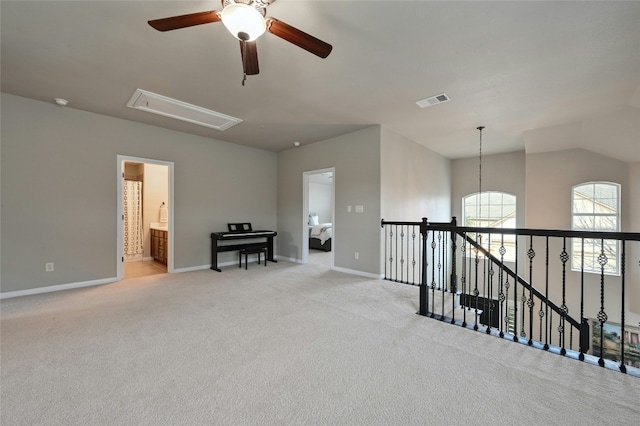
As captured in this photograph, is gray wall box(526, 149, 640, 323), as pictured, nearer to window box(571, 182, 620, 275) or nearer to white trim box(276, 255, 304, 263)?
window box(571, 182, 620, 275)

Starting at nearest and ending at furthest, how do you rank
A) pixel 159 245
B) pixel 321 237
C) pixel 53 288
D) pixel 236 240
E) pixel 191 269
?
pixel 53 288, pixel 191 269, pixel 236 240, pixel 159 245, pixel 321 237

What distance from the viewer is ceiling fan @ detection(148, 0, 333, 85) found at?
160 centimetres

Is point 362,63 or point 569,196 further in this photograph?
point 569,196

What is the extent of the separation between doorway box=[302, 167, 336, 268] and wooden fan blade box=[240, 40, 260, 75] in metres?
3.17

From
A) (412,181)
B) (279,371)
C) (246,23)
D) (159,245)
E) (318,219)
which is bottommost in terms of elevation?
(279,371)

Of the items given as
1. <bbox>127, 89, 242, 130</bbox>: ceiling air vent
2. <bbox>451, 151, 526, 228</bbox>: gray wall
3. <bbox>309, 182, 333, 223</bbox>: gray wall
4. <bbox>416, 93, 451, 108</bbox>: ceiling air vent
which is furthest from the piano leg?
<bbox>451, 151, 526, 228</bbox>: gray wall

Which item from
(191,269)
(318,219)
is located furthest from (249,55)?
(318,219)

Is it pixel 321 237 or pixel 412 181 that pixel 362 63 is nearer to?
pixel 412 181

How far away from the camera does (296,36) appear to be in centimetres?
184

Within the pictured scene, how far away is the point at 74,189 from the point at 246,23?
155 inches

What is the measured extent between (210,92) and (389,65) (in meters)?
2.16

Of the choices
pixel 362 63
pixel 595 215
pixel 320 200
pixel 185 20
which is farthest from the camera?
pixel 320 200

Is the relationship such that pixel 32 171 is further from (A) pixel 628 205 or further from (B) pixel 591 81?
(A) pixel 628 205

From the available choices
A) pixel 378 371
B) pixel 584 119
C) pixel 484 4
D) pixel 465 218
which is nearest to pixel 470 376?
pixel 378 371
